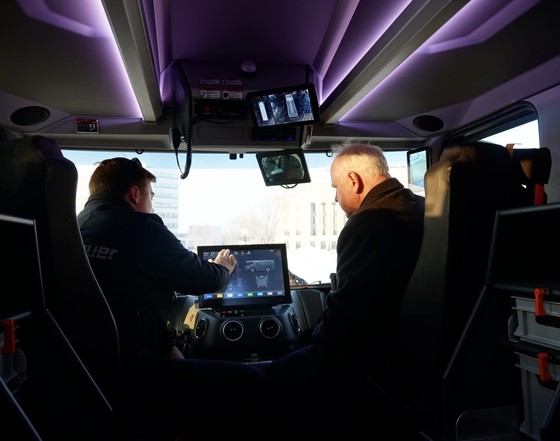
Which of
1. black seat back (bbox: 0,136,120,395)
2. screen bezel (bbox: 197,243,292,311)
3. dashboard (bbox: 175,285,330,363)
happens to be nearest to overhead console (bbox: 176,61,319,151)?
screen bezel (bbox: 197,243,292,311)

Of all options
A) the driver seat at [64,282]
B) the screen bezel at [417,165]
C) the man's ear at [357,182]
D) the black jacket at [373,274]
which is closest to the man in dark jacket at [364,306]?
the black jacket at [373,274]

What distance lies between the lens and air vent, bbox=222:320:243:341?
2.61 metres

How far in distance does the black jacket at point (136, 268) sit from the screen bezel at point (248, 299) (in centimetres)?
80

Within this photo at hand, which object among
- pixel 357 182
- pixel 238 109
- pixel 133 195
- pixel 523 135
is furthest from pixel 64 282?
pixel 523 135

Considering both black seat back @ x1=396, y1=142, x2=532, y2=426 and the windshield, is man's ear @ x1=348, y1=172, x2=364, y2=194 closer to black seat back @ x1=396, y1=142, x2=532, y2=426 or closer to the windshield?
black seat back @ x1=396, y1=142, x2=532, y2=426

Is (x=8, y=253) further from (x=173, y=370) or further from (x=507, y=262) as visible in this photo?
(x=507, y=262)

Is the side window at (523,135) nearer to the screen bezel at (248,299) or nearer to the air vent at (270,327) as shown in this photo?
the screen bezel at (248,299)

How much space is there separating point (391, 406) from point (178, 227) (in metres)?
2.04

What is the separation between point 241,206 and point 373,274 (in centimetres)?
167

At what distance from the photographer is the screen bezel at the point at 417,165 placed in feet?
11.7

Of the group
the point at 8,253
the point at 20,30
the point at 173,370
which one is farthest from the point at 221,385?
the point at 20,30

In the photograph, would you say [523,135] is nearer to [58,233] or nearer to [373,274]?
[373,274]

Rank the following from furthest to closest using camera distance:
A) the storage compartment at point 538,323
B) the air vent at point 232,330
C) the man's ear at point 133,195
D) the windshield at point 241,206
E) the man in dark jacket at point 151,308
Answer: the windshield at point 241,206 < the air vent at point 232,330 < the man's ear at point 133,195 < the man in dark jacket at point 151,308 < the storage compartment at point 538,323

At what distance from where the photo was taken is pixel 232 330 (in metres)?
2.63
